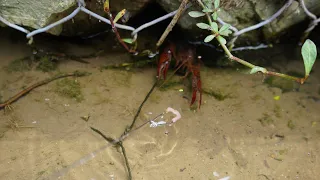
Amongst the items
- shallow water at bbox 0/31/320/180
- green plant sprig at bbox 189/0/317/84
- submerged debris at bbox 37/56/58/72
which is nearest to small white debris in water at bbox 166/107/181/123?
shallow water at bbox 0/31/320/180

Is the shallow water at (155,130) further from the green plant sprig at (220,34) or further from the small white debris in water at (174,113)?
the green plant sprig at (220,34)

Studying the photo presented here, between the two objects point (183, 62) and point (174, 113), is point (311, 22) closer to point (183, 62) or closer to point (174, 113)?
point (183, 62)

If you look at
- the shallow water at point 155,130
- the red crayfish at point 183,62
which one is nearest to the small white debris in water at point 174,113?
the shallow water at point 155,130

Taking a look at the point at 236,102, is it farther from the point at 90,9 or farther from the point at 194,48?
the point at 90,9

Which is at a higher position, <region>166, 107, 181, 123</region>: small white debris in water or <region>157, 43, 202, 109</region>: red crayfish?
<region>157, 43, 202, 109</region>: red crayfish

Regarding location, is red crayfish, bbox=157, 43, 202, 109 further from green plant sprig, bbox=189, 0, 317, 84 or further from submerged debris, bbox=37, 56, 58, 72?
submerged debris, bbox=37, 56, 58, 72
